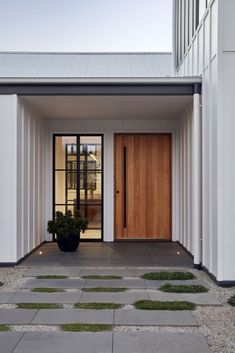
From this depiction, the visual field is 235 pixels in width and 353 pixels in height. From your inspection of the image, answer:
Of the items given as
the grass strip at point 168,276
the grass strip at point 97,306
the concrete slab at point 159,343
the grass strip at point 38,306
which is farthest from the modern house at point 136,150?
the grass strip at point 38,306

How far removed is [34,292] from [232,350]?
2364 mm

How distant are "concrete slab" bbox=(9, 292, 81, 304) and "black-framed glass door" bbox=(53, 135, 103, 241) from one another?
12.8 ft

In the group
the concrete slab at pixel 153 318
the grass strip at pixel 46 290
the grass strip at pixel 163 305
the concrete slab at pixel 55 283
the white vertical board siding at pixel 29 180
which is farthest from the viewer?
the white vertical board siding at pixel 29 180

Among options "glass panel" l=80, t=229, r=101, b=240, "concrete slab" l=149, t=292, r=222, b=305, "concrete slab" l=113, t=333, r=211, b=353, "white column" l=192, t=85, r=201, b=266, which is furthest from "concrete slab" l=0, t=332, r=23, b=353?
"glass panel" l=80, t=229, r=101, b=240

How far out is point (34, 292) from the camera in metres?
4.72

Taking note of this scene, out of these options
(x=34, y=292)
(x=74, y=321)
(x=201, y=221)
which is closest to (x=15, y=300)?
(x=34, y=292)

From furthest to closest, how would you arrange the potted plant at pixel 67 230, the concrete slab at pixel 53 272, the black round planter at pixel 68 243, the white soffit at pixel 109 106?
1. the black round planter at pixel 68 243
2. the potted plant at pixel 67 230
3. the white soffit at pixel 109 106
4. the concrete slab at pixel 53 272

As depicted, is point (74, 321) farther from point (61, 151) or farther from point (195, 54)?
point (61, 151)

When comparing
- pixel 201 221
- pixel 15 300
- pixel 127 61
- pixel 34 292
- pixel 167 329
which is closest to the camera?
pixel 167 329

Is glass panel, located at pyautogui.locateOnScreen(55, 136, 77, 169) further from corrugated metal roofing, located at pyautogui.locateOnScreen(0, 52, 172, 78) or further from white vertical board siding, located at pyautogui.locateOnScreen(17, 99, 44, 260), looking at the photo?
corrugated metal roofing, located at pyautogui.locateOnScreen(0, 52, 172, 78)

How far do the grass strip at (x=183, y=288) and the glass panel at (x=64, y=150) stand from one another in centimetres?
Result: 423

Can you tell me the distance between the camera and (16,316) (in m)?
3.91

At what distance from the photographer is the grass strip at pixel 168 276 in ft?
17.6

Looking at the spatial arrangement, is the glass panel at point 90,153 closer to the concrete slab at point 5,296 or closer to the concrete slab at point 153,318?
the concrete slab at point 5,296
